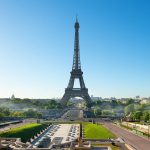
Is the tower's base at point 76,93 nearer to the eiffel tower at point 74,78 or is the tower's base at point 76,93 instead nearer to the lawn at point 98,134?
the eiffel tower at point 74,78

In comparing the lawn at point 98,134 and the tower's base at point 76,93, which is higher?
the tower's base at point 76,93

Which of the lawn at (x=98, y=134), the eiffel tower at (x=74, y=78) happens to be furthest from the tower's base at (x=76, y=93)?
the lawn at (x=98, y=134)

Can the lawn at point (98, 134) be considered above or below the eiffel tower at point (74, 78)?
below

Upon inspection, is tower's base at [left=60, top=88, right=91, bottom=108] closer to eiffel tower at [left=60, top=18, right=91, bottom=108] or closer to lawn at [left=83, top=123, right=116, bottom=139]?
eiffel tower at [left=60, top=18, right=91, bottom=108]

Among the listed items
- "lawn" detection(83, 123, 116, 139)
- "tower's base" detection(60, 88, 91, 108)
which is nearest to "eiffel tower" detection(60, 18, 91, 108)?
"tower's base" detection(60, 88, 91, 108)

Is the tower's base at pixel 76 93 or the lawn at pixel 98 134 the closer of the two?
the lawn at pixel 98 134

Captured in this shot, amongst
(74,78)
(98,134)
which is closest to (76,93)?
(74,78)

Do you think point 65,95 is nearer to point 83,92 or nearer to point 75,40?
point 83,92

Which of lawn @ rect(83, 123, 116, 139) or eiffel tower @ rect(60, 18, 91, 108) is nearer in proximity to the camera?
lawn @ rect(83, 123, 116, 139)

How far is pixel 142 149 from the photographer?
33.8 meters

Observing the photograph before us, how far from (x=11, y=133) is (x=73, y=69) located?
2627 inches

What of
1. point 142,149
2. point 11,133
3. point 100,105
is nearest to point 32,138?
point 11,133

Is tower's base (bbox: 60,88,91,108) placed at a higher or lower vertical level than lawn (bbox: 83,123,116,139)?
higher

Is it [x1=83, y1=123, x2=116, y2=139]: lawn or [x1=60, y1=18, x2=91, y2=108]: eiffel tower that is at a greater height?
[x1=60, y1=18, x2=91, y2=108]: eiffel tower
